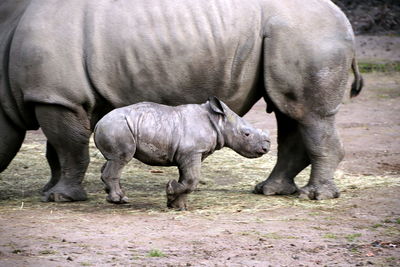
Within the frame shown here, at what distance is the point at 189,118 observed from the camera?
742 cm

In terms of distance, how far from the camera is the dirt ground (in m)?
6.15

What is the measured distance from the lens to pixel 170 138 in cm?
732

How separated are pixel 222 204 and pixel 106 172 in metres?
1.06

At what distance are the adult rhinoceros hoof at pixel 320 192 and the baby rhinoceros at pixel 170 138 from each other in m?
0.79

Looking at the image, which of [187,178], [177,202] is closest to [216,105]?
[187,178]

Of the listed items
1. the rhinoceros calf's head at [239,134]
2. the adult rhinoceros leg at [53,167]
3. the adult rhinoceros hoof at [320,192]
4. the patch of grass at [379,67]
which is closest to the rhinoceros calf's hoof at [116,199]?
the rhinoceros calf's head at [239,134]

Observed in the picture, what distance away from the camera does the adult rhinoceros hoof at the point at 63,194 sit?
25.9 feet

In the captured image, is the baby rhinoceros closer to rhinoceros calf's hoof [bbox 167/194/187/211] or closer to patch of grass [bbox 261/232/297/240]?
rhinoceros calf's hoof [bbox 167/194/187/211]

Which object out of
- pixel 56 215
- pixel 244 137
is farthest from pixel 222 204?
pixel 56 215

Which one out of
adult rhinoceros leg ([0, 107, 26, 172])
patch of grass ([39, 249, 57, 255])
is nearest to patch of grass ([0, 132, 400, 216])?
adult rhinoceros leg ([0, 107, 26, 172])

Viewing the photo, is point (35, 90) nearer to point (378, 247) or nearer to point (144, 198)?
point (144, 198)

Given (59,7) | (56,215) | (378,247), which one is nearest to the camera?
(378,247)

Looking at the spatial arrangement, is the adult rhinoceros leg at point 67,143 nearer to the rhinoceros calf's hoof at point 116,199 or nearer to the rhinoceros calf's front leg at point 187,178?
the rhinoceros calf's hoof at point 116,199

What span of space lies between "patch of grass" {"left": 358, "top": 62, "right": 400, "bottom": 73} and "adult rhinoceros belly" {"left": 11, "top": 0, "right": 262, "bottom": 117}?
8685 mm
